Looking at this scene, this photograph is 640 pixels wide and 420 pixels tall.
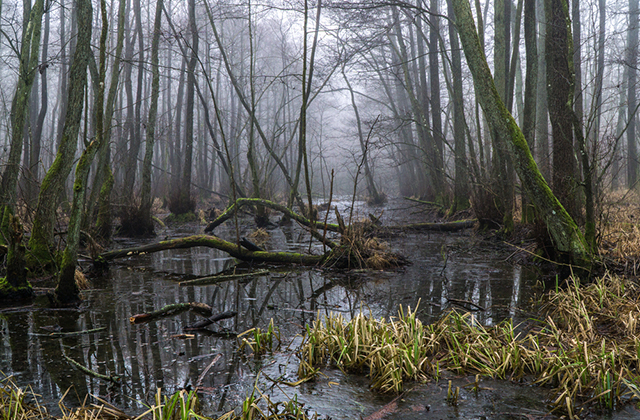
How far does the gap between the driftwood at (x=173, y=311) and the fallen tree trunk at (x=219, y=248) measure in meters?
2.19

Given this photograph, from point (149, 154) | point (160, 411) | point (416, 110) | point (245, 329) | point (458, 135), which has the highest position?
point (416, 110)

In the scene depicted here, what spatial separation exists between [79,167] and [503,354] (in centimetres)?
407

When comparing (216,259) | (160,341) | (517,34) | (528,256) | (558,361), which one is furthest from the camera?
(517,34)

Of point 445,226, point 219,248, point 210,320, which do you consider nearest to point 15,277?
point 210,320

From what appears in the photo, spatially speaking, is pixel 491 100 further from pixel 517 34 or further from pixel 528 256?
pixel 517 34

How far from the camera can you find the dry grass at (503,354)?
2.58 meters

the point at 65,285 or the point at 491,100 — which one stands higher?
the point at 491,100

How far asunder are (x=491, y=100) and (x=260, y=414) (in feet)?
15.1

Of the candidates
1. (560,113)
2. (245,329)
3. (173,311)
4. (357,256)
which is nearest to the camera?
(245,329)

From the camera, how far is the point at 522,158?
513 centimetres

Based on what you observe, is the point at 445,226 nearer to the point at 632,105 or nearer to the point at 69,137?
the point at 69,137

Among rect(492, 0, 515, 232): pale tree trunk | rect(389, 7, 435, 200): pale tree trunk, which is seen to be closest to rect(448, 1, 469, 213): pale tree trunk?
rect(389, 7, 435, 200): pale tree trunk

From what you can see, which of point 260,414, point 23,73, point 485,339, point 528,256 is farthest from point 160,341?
point 528,256

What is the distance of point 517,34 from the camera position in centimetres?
913
